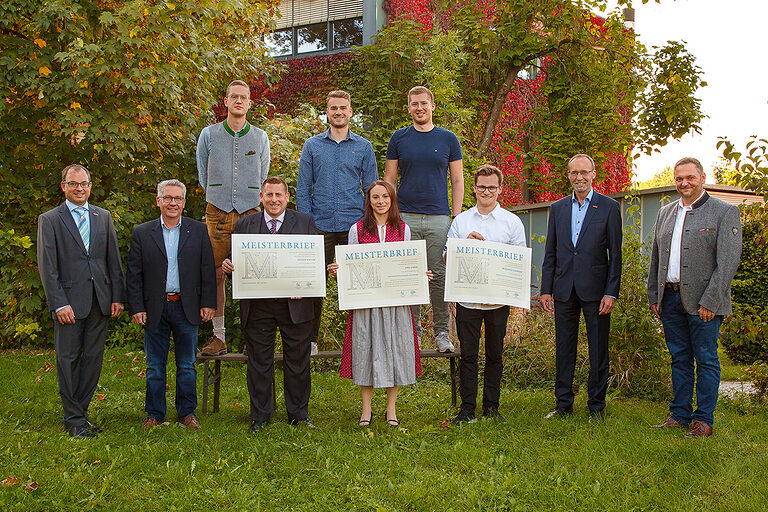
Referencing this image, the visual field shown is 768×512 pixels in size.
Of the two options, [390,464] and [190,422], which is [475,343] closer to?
[390,464]

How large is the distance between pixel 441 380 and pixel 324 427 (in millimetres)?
2698

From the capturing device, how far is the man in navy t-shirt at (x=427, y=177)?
19.5ft

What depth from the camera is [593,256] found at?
5730 millimetres

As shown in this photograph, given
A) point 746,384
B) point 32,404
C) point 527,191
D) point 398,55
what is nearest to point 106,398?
point 32,404

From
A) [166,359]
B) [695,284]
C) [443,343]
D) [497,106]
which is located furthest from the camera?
[497,106]

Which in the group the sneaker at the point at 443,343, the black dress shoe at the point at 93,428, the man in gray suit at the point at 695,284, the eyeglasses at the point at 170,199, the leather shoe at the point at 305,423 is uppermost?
the eyeglasses at the point at 170,199

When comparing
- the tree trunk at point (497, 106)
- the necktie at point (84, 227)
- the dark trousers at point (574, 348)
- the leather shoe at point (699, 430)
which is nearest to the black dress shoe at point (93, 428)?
the necktie at point (84, 227)

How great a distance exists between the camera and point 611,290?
5.65m

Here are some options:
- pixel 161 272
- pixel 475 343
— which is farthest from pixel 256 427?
pixel 475 343

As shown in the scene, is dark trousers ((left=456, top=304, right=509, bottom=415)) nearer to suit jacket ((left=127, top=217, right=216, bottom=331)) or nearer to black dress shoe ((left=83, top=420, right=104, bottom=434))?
suit jacket ((left=127, top=217, right=216, bottom=331))

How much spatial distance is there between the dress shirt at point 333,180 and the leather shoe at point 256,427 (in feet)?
5.75

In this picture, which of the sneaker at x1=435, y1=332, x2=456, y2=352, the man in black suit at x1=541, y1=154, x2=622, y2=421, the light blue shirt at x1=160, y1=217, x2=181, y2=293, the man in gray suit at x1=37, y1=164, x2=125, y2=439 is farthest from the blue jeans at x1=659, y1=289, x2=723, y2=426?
the man in gray suit at x1=37, y1=164, x2=125, y2=439

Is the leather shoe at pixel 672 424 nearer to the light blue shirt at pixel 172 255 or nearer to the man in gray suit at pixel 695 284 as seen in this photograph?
the man in gray suit at pixel 695 284

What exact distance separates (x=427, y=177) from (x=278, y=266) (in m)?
1.54
